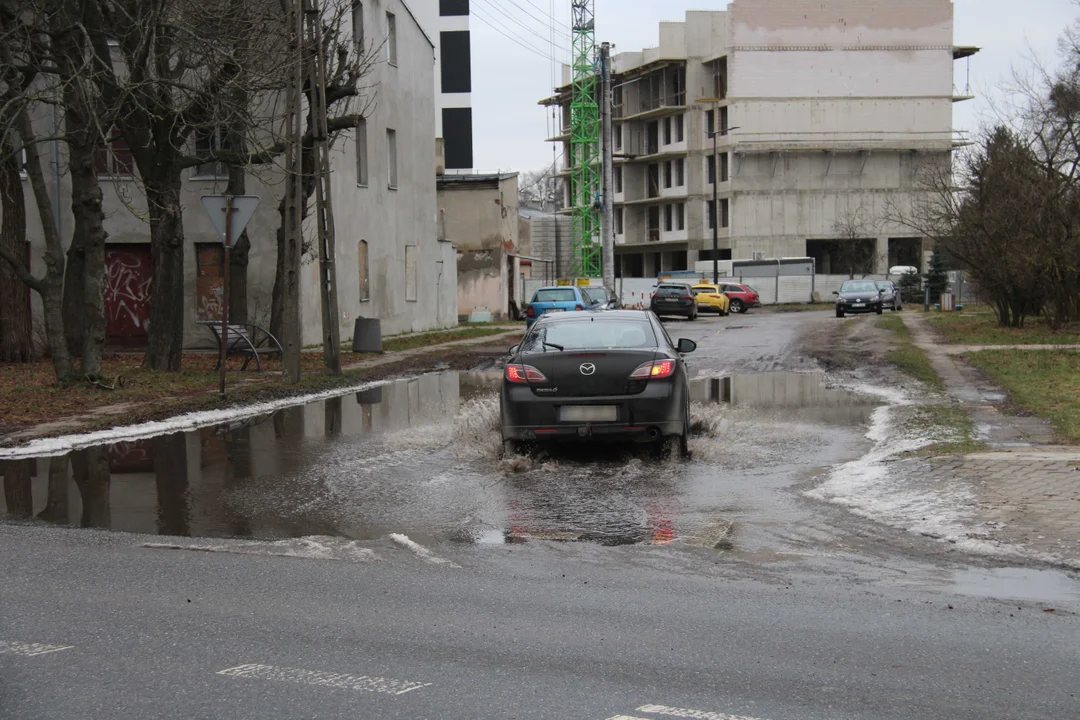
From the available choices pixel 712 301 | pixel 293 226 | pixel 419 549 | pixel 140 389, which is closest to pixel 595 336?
pixel 419 549

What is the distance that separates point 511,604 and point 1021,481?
5018 millimetres

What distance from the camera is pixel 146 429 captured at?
520 inches

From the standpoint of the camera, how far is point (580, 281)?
53688 mm

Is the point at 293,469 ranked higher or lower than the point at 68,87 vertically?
lower

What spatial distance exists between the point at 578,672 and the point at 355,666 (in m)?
0.96

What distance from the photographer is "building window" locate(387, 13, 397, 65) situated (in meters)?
33.6

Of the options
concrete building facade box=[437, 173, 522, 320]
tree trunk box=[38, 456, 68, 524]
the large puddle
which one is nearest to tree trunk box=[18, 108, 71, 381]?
the large puddle

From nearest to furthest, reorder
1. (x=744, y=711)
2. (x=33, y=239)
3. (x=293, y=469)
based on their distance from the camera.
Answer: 1. (x=744, y=711)
2. (x=293, y=469)
3. (x=33, y=239)

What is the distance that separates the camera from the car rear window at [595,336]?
10.9 m

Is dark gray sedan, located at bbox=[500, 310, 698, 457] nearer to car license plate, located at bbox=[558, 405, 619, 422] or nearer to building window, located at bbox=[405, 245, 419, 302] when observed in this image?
car license plate, located at bbox=[558, 405, 619, 422]

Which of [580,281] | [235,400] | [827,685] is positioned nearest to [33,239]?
[235,400]

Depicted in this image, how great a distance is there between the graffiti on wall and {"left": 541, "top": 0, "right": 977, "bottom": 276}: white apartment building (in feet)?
182

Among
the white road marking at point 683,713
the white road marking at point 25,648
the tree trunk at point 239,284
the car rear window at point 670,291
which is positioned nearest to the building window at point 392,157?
the tree trunk at point 239,284

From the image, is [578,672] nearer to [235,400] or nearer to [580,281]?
[235,400]
